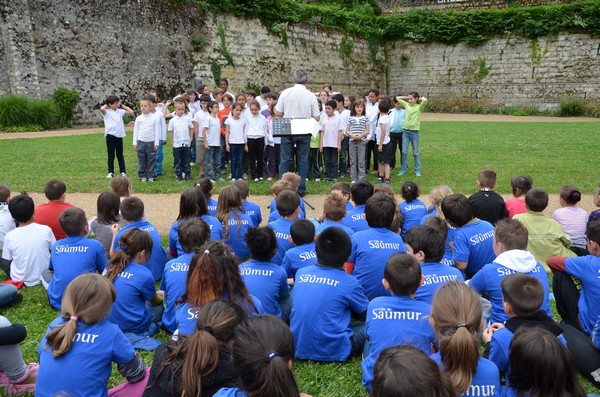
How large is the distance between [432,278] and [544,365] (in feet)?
5.29

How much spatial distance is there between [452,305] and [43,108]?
63.0 ft

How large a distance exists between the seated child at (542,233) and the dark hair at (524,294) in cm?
252

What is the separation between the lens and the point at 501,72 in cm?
2869

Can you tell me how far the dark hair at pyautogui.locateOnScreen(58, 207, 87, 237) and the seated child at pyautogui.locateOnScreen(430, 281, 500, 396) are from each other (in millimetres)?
3417

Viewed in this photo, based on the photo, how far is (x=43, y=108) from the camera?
742 inches

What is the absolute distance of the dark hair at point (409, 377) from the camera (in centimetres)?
209

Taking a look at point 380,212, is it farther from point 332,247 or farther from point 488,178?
point 488,178

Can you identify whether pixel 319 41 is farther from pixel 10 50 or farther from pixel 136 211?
pixel 136 211

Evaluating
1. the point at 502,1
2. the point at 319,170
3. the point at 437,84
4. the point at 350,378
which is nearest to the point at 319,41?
the point at 437,84

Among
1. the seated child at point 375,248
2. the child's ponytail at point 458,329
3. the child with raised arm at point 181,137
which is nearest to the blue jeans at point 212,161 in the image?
the child with raised arm at point 181,137

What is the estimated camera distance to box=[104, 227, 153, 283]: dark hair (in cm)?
431

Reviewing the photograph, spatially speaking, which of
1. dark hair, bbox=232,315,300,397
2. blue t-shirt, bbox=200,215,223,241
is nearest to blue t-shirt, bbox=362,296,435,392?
dark hair, bbox=232,315,300,397

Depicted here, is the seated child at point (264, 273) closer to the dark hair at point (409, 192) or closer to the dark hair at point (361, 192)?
the dark hair at point (361, 192)

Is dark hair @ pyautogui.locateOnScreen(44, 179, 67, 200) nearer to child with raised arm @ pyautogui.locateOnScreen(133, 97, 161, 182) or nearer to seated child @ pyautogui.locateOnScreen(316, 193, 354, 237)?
seated child @ pyautogui.locateOnScreen(316, 193, 354, 237)
